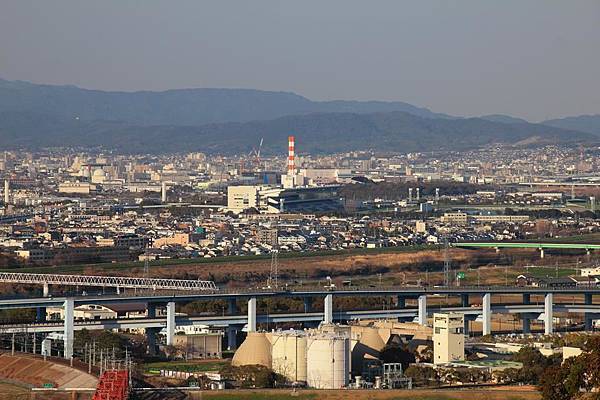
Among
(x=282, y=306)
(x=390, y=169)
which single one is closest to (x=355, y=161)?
(x=390, y=169)

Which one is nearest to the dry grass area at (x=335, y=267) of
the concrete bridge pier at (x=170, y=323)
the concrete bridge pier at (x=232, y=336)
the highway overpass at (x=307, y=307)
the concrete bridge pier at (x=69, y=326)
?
the highway overpass at (x=307, y=307)

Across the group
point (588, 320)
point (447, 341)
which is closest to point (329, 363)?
point (447, 341)

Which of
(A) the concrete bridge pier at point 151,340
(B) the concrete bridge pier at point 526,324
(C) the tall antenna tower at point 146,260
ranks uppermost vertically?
(C) the tall antenna tower at point 146,260

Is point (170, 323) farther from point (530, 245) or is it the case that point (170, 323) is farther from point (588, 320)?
point (530, 245)

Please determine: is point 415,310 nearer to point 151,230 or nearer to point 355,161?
point 151,230

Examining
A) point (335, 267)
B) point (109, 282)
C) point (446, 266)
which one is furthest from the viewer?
point (335, 267)

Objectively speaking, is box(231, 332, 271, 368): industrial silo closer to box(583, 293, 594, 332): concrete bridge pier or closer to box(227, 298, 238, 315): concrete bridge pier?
box(227, 298, 238, 315): concrete bridge pier

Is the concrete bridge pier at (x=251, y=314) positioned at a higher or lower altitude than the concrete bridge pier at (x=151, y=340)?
higher

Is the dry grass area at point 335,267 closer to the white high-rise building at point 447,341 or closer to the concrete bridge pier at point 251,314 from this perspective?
the concrete bridge pier at point 251,314
